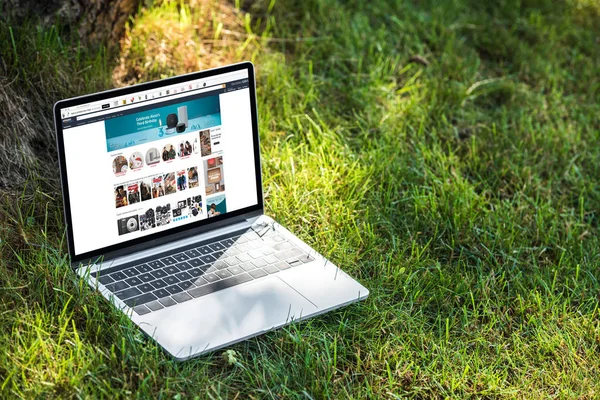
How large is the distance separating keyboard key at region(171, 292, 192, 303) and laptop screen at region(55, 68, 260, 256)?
30cm

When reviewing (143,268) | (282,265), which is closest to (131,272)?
(143,268)

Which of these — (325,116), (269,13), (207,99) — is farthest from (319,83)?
(207,99)

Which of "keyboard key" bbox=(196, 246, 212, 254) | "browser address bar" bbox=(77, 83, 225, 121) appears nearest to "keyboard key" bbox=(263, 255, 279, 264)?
"keyboard key" bbox=(196, 246, 212, 254)

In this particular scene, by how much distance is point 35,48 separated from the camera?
143 inches

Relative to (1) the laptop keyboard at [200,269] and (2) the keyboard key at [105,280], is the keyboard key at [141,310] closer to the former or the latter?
(1) the laptop keyboard at [200,269]

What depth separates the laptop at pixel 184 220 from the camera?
287 cm

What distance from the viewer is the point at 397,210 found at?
148 inches

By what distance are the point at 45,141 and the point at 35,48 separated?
1.38ft

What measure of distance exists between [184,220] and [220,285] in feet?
1.10

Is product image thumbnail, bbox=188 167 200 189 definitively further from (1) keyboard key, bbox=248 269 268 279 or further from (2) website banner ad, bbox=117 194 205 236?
(1) keyboard key, bbox=248 269 268 279

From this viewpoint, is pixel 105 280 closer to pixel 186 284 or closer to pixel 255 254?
pixel 186 284

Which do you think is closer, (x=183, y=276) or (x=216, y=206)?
(x=183, y=276)

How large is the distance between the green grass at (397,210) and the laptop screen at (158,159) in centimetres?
25

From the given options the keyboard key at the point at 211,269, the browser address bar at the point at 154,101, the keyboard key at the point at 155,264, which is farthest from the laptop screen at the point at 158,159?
the keyboard key at the point at 211,269
